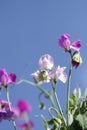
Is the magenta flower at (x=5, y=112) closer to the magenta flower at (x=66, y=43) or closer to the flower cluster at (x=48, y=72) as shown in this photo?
the flower cluster at (x=48, y=72)

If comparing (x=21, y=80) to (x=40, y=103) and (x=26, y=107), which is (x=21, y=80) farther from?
(x=26, y=107)

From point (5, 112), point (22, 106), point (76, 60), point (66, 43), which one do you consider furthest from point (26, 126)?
point (66, 43)

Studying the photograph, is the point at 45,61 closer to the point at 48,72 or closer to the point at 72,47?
the point at 48,72

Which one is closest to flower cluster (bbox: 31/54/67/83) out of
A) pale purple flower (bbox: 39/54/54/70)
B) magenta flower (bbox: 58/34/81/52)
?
pale purple flower (bbox: 39/54/54/70)

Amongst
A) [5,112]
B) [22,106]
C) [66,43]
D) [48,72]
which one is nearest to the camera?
[22,106]

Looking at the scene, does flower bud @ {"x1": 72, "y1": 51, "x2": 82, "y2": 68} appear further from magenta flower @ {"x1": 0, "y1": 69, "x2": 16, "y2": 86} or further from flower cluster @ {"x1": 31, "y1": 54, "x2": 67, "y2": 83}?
magenta flower @ {"x1": 0, "y1": 69, "x2": 16, "y2": 86}

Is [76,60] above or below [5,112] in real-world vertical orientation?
above

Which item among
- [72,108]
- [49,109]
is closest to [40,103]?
[49,109]

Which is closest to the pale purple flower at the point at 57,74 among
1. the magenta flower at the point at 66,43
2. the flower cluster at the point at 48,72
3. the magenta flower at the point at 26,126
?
the flower cluster at the point at 48,72

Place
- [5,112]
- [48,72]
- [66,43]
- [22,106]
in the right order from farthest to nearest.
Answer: [66,43] → [48,72] → [5,112] → [22,106]
